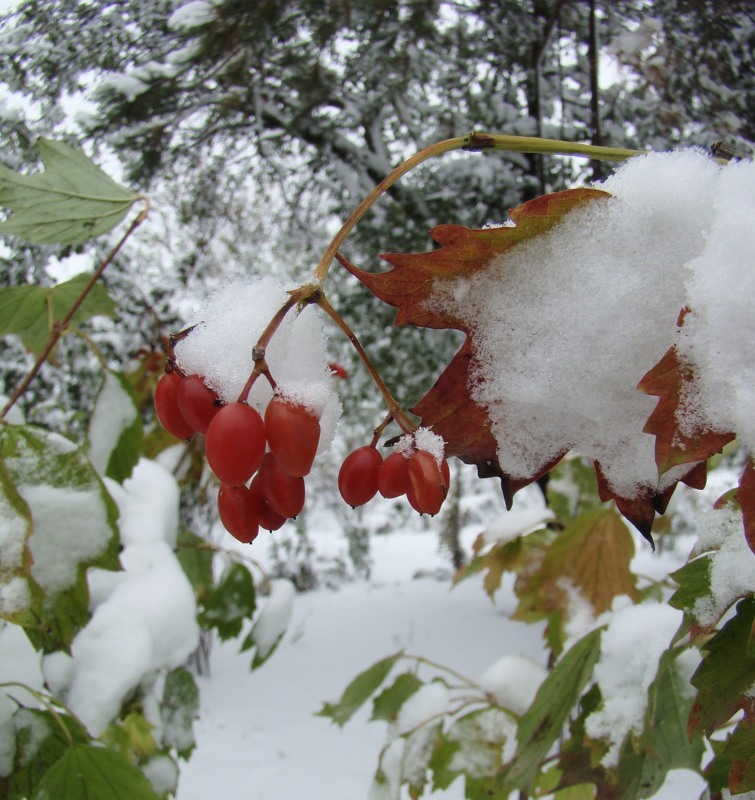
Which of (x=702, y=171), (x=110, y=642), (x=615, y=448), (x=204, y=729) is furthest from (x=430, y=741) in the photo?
(x=204, y=729)

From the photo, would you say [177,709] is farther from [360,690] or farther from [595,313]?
[595,313]

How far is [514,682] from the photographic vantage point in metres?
1.05

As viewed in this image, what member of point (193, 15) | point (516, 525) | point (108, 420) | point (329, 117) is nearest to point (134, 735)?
point (108, 420)

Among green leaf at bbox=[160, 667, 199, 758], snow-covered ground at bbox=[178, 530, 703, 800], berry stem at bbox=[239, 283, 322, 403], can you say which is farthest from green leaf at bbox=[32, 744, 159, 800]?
snow-covered ground at bbox=[178, 530, 703, 800]

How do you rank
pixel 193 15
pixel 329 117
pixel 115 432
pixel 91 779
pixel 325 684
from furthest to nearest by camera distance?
pixel 325 684
pixel 329 117
pixel 193 15
pixel 115 432
pixel 91 779

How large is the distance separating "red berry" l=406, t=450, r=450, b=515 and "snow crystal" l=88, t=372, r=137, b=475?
1.78 ft

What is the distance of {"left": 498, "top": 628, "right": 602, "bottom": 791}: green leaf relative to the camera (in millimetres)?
608

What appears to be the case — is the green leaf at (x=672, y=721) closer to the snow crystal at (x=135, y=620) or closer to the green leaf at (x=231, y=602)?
the snow crystal at (x=135, y=620)

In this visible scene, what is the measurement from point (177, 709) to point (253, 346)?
1.06 metres

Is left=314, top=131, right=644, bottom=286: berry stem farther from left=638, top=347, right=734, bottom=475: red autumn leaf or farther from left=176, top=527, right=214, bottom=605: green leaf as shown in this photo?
left=176, top=527, right=214, bottom=605: green leaf

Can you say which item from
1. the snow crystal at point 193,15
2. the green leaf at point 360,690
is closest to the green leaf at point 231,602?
the green leaf at point 360,690

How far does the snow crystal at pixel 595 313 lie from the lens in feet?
1.08

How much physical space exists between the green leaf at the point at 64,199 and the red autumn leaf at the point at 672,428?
52 centimetres

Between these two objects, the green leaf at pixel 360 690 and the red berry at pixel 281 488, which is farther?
the green leaf at pixel 360 690
